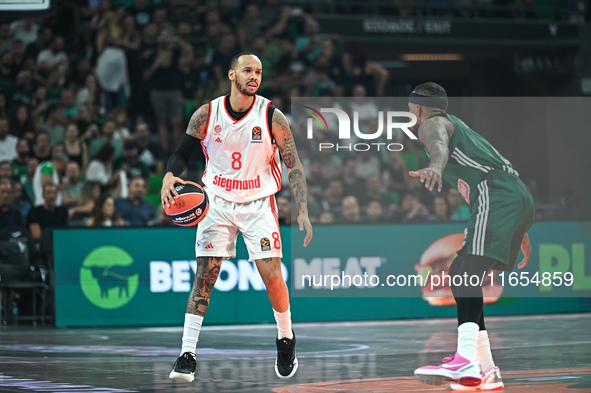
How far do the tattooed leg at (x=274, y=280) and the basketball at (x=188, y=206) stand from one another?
1.96ft

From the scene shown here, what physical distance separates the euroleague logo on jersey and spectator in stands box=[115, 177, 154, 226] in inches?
245

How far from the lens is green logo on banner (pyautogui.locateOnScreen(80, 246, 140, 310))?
12125mm

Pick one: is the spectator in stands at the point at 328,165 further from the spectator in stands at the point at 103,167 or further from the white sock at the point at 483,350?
the white sock at the point at 483,350

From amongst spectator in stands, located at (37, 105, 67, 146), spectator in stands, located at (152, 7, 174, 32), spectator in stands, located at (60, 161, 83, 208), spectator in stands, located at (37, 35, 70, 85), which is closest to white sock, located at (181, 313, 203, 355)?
spectator in stands, located at (60, 161, 83, 208)

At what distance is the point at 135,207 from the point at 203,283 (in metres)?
6.28

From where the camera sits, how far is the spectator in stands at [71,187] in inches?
550

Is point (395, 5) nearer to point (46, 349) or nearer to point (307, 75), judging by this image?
→ point (307, 75)

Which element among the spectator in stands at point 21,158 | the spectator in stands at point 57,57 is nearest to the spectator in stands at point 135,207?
the spectator in stands at point 21,158

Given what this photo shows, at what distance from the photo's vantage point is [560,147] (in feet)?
48.4

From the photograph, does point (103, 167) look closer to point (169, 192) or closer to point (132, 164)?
point (132, 164)

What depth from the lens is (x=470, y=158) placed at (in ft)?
22.2

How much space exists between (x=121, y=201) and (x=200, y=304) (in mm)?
6414

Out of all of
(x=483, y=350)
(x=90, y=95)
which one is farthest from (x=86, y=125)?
(x=483, y=350)

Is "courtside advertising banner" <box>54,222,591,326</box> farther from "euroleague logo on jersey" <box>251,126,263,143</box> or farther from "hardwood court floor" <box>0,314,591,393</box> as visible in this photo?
"euroleague logo on jersey" <box>251,126,263,143</box>
